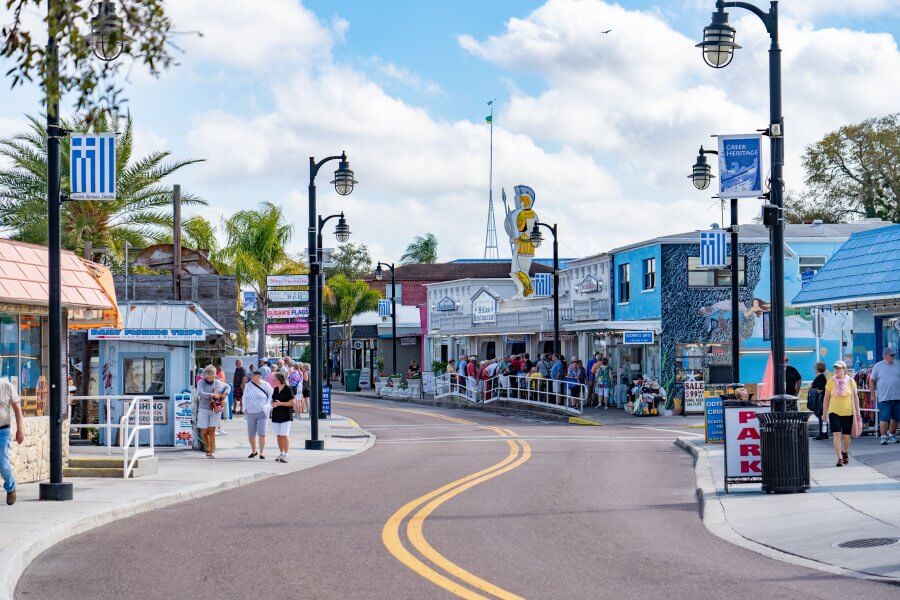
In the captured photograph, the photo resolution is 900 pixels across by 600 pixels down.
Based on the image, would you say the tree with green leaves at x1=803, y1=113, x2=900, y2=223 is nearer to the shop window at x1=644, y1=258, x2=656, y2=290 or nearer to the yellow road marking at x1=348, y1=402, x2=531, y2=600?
the shop window at x1=644, y1=258, x2=656, y2=290

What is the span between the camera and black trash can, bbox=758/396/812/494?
573 inches

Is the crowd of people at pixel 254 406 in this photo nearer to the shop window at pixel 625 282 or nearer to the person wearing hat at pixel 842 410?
the person wearing hat at pixel 842 410

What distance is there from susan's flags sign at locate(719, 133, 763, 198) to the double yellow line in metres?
5.98

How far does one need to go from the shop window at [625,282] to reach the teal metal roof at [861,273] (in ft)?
64.0

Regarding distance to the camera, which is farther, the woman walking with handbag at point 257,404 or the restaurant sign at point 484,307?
the restaurant sign at point 484,307

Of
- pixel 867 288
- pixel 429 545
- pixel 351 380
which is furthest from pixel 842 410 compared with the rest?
pixel 351 380

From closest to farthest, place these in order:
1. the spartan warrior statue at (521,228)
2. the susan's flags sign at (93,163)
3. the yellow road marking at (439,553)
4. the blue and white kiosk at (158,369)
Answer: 1. the yellow road marking at (439,553)
2. the susan's flags sign at (93,163)
3. the blue and white kiosk at (158,369)
4. the spartan warrior statue at (521,228)

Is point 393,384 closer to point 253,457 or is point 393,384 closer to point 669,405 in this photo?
point 669,405

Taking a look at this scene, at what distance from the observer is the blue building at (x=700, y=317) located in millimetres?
43906

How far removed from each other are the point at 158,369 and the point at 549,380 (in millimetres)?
18206

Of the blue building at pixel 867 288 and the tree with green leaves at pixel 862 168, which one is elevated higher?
the tree with green leaves at pixel 862 168

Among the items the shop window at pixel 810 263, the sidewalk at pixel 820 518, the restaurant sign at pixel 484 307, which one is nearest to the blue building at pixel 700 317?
the shop window at pixel 810 263

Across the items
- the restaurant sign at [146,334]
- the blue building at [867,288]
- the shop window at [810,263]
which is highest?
the shop window at [810,263]

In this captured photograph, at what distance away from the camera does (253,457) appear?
23.9 metres
